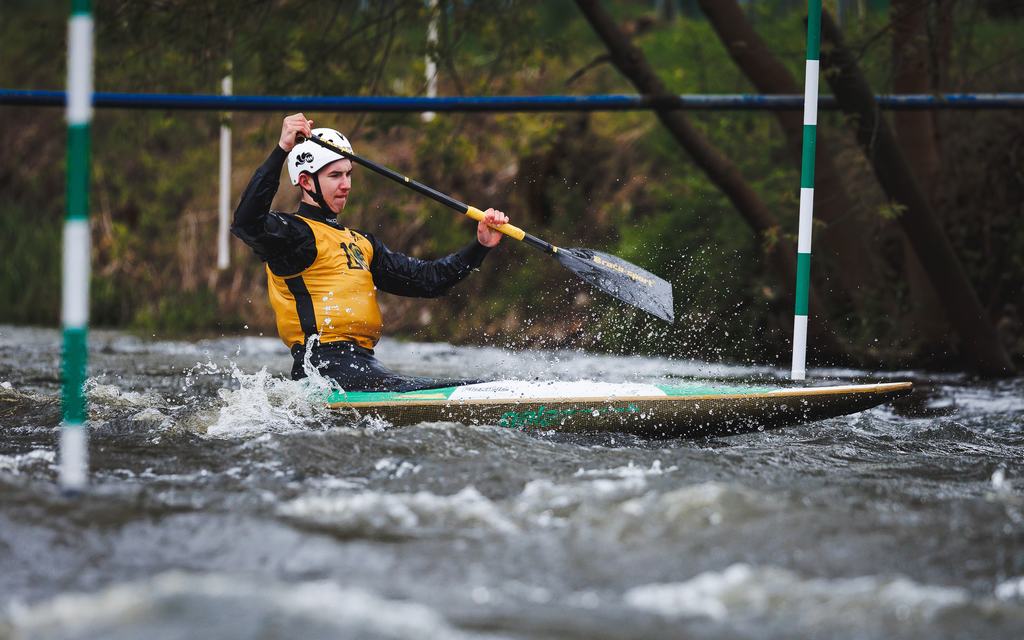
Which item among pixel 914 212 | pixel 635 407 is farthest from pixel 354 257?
pixel 914 212

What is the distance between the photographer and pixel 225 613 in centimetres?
235

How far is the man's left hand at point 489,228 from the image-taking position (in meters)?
5.10

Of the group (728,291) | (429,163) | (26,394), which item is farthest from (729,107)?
(429,163)

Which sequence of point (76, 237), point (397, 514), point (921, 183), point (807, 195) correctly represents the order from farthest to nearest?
point (921, 183), point (807, 195), point (397, 514), point (76, 237)

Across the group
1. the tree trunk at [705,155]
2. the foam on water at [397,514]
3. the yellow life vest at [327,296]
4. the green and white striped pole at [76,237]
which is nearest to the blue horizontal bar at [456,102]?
the tree trunk at [705,155]

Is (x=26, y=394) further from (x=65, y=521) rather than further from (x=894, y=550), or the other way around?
(x=894, y=550)

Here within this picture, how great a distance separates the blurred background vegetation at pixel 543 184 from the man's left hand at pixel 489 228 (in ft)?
7.18

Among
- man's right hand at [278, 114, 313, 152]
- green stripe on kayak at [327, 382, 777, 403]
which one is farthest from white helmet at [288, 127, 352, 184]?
green stripe on kayak at [327, 382, 777, 403]

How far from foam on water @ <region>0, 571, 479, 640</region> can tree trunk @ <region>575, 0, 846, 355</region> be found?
16.3 feet

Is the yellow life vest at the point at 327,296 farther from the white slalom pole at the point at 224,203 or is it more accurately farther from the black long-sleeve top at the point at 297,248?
the white slalom pole at the point at 224,203

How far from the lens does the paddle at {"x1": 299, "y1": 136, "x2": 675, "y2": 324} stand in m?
5.14

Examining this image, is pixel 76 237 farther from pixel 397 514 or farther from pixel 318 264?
pixel 318 264

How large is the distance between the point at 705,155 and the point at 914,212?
4.60 ft

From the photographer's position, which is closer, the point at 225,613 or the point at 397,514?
the point at 225,613
